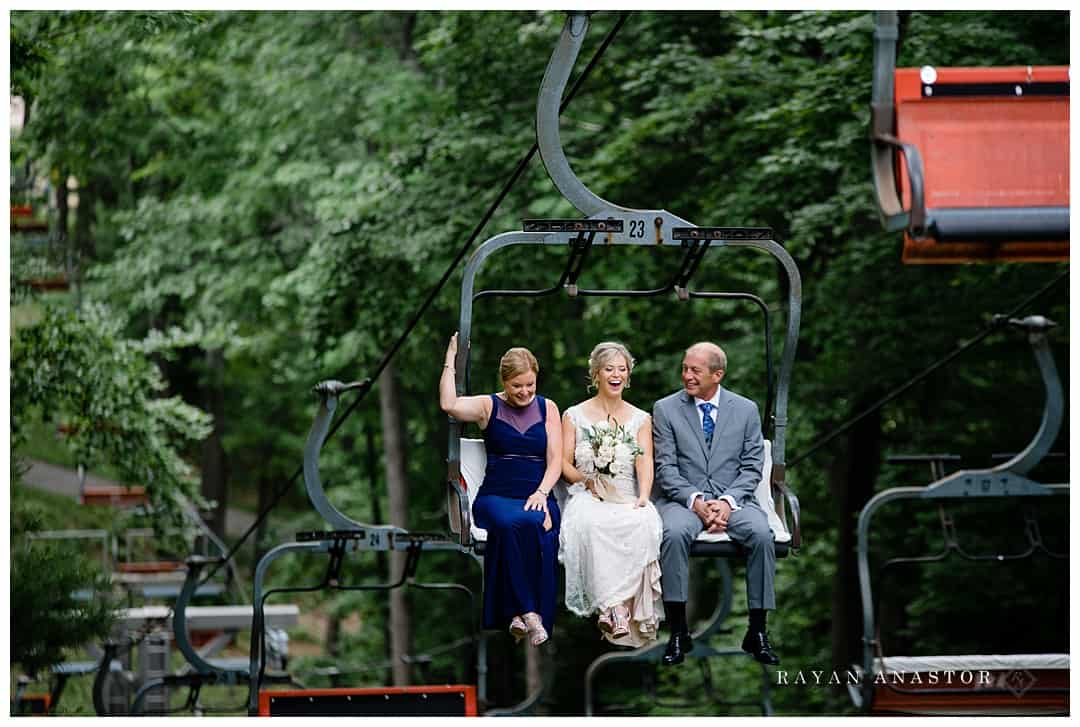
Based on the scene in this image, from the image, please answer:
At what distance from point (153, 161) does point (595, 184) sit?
22.3 feet

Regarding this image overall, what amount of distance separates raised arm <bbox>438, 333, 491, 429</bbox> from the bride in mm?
347

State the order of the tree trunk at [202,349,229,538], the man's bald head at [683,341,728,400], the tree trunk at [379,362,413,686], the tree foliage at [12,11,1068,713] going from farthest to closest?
the tree trunk at [202,349,229,538], the tree trunk at [379,362,413,686], the tree foliage at [12,11,1068,713], the man's bald head at [683,341,728,400]

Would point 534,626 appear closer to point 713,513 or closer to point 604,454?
point 604,454

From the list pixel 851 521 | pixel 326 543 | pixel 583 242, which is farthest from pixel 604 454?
pixel 851 521

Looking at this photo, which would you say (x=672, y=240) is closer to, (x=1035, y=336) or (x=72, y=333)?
(x=1035, y=336)

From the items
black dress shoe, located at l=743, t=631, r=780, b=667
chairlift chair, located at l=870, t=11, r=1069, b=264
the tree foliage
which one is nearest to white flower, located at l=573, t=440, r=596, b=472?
black dress shoe, located at l=743, t=631, r=780, b=667

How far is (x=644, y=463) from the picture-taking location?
7.03m

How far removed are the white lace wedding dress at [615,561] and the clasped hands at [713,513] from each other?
0.19 m

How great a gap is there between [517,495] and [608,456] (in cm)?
41

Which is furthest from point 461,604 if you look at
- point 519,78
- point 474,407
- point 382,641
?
point 474,407

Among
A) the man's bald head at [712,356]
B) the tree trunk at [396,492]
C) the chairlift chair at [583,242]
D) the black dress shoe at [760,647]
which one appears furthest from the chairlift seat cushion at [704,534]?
the tree trunk at [396,492]

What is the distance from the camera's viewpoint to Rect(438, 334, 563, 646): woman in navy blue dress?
6.77m

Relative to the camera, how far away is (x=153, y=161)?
64.0 feet

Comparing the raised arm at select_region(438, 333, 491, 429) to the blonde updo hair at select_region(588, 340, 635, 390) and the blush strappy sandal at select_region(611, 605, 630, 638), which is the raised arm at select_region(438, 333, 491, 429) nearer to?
the blonde updo hair at select_region(588, 340, 635, 390)
